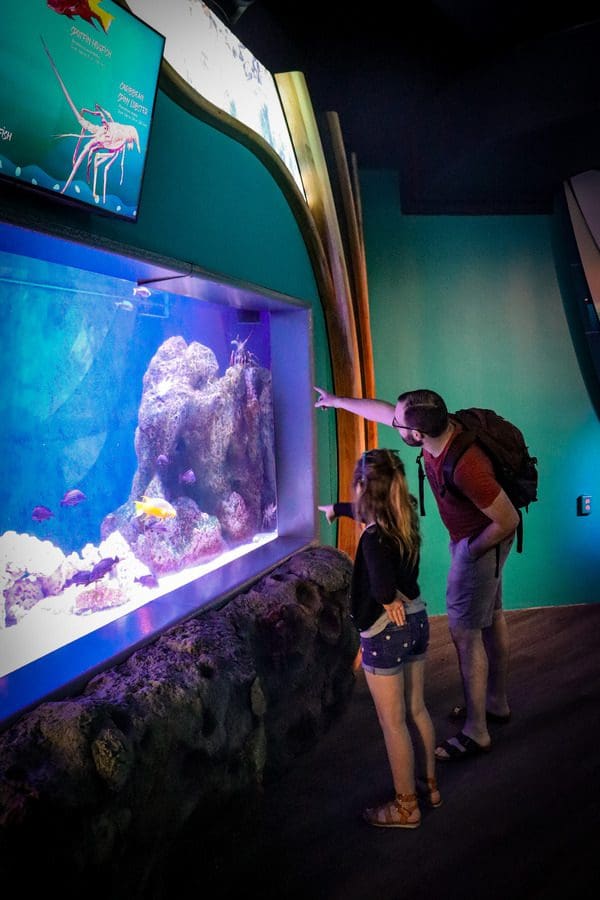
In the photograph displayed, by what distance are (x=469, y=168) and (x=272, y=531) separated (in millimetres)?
3014

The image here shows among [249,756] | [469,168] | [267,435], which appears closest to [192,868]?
[249,756]

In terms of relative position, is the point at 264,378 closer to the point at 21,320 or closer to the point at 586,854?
the point at 21,320

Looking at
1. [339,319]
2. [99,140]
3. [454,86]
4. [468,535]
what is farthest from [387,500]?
[454,86]

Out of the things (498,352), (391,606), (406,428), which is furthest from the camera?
(498,352)

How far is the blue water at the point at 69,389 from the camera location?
2088mm

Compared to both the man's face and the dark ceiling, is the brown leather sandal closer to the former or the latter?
the man's face

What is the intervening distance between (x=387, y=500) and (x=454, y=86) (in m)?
3.64

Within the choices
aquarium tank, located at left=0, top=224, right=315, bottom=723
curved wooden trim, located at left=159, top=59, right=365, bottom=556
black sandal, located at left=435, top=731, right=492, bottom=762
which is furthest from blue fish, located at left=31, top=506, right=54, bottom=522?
curved wooden trim, located at left=159, top=59, right=365, bottom=556

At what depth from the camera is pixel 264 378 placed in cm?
384

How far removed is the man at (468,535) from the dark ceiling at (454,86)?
7.97 ft

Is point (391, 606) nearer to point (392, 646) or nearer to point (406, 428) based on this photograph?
point (392, 646)

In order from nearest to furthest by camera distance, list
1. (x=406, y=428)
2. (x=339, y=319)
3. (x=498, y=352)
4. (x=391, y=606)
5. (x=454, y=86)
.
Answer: (x=391, y=606), (x=406, y=428), (x=339, y=319), (x=454, y=86), (x=498, y=352)

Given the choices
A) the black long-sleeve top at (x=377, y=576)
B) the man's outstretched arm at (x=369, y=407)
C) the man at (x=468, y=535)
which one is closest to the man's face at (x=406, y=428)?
the man at (x=468, y=535)

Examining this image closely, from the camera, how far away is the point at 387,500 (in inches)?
99.0
